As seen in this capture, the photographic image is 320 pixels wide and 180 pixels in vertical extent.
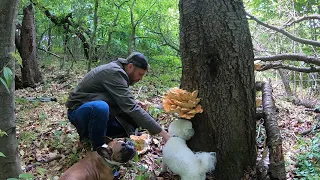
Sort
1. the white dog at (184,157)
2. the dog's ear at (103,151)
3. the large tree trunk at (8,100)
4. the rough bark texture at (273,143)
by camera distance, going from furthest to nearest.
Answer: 1. the dog's ear at (103,151)
2. the white dog at (184,157)
3. the rough bark texture at (273,143)
4. the large tree trunk at (8,100)

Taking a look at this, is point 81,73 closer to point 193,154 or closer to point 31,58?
point 31,58

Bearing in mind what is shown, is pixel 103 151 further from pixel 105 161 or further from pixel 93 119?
pixel 93 119

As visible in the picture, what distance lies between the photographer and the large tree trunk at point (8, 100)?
2.37m

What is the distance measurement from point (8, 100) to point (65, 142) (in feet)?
6.68

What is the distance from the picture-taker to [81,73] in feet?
34.9

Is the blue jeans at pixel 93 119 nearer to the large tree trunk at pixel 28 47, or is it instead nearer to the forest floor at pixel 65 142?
the forest floor at pixel 65 142

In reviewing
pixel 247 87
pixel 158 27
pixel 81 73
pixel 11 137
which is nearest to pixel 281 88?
pixel 158 27

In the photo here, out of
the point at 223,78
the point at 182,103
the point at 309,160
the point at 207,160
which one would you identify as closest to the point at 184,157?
the point at 207,160

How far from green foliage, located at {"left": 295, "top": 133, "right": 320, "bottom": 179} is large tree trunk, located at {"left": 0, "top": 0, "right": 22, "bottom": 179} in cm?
274

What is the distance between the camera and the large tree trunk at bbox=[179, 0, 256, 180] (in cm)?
275

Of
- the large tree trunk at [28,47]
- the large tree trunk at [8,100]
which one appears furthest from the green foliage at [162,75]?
the large tree trunk at [8,100]

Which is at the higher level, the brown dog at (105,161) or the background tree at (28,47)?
the background tree at (28,47)

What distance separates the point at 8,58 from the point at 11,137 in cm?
70

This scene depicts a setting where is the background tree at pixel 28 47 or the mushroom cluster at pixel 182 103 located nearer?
the mushroom cluster at pixel 182 103
